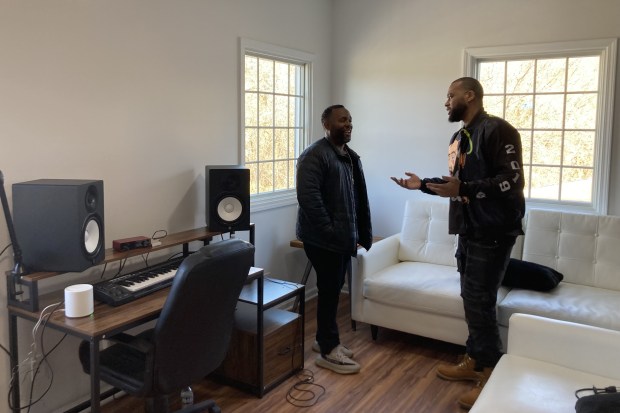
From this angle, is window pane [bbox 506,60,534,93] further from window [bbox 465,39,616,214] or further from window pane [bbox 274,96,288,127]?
window pane [bbox 274,96,288,127]

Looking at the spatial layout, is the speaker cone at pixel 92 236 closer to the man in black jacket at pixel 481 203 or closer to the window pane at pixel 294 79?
the man in black jacket at pixel 481 203

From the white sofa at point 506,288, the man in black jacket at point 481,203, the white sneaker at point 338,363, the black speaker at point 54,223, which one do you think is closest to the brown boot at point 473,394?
the man in black jacket at point 481,203

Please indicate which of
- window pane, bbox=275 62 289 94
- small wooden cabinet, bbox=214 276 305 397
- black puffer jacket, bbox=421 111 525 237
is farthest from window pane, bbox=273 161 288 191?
black puffer jacket, bbox=421 111 525 237

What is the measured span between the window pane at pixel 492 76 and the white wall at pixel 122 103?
1.63 metres

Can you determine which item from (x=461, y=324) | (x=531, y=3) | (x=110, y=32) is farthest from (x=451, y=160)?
(x=110, y=32)

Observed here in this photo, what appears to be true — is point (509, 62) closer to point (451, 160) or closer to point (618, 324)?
point (451, 160)

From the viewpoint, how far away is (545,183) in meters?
3.90

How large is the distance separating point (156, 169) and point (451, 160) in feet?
5.42

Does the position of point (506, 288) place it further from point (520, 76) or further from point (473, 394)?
point (520, 76)

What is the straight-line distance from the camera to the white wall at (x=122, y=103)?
2373 mm

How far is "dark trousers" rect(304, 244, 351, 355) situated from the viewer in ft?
10.4

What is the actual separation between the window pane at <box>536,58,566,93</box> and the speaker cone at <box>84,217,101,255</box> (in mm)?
3132

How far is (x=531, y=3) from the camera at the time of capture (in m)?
3.74

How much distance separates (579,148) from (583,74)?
0.51 meters
